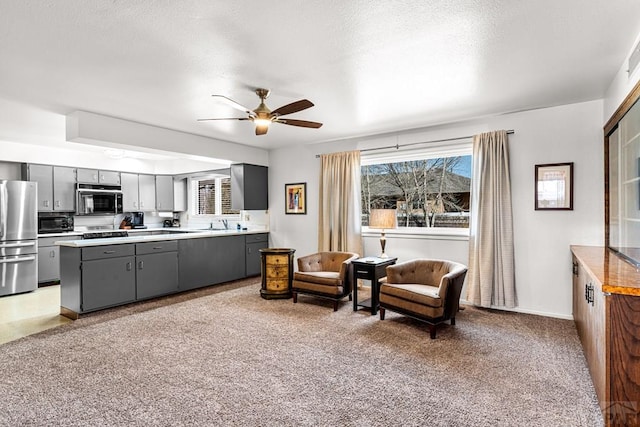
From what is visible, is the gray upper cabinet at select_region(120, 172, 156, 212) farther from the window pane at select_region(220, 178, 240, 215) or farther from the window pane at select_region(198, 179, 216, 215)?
the window pane at select_region(220, 178, 240, 215)

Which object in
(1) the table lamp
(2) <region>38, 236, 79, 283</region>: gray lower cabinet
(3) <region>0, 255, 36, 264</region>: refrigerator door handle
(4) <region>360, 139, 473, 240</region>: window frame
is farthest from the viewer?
(2) <region>38, 236, 79, 283</region>: gray lower cabinet

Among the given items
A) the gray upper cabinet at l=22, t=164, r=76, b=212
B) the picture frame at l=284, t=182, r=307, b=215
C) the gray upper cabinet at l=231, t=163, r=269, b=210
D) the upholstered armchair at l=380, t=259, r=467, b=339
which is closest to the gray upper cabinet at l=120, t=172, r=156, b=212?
the gray upper cabinet at l=22, t=164, r=76, b=212

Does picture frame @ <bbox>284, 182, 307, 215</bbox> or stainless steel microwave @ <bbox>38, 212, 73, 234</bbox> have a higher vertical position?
picture frame @ <bbox>284, 182, 307, 215</bbox>

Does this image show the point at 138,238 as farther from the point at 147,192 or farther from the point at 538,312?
the point at 538,312

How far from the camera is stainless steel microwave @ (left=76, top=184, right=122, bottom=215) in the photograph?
6579 mm

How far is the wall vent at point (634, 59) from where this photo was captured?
244 centimetres

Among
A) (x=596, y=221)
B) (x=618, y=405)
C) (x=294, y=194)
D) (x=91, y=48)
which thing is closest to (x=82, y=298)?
(x=91, y=48)

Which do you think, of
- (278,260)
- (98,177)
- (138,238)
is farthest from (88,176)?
(278,260)

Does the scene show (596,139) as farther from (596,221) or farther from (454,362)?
(454,362)

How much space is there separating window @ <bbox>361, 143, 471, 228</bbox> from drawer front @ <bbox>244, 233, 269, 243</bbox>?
6.76 ft

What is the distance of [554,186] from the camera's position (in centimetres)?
403

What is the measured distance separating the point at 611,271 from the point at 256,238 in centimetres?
528

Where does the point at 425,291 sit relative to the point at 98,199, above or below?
below

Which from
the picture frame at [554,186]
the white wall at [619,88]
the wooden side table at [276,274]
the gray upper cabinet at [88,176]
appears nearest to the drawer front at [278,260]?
the wooden side table at [276,274]
